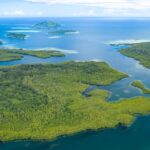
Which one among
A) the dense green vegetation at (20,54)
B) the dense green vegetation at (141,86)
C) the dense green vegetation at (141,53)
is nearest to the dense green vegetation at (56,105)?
the dense green vegetation at (141,86)

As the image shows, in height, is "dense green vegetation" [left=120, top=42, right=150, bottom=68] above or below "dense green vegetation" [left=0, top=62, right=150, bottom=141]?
below

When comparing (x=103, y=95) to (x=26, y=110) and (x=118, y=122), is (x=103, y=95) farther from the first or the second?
(x=26, y=110)

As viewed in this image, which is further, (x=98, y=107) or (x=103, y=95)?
(x=103, y=95)

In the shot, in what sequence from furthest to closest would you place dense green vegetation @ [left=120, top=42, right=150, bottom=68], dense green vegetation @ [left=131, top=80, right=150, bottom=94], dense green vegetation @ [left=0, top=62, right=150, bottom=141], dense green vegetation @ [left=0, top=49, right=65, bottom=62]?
dense green vegetation @ [left=0, top=49, right=65, bottom=62] < dense green vegetation @ [left=120, top=42, right=150, bottom=68] < dense green vegetation @ [left=131, top=80, right=150, bottom=94] < dense green vegetation @ [left=0, top=62, right=150, bottom=141]

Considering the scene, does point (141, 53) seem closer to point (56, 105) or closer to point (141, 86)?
point (141, 86)

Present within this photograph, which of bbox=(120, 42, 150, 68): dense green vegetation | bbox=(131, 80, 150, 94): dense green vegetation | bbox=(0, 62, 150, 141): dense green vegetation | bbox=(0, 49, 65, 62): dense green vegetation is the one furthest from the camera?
bbox=(0, 49, 65, 62): dense green vegetation

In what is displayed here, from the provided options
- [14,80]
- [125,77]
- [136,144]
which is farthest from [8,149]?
[125,77]

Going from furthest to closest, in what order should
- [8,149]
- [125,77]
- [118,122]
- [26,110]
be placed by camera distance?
[125,77] < [26,110] < [118,122] < [8,149]

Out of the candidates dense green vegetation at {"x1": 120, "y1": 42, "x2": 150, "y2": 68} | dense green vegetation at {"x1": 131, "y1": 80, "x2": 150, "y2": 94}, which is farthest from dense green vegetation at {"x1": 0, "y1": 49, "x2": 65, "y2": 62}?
dense green vegetation at {"x1": 131, "y1": 80, "x2": 150, "y2": 94}

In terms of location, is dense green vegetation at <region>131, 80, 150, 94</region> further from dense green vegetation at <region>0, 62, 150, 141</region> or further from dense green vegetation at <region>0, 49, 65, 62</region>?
dense green vegetation at <region>0, 49, 65, 62</region>

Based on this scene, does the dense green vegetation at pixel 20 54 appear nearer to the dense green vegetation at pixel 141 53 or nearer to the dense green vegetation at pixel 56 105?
the dense green vegetation at pixel 141 53
